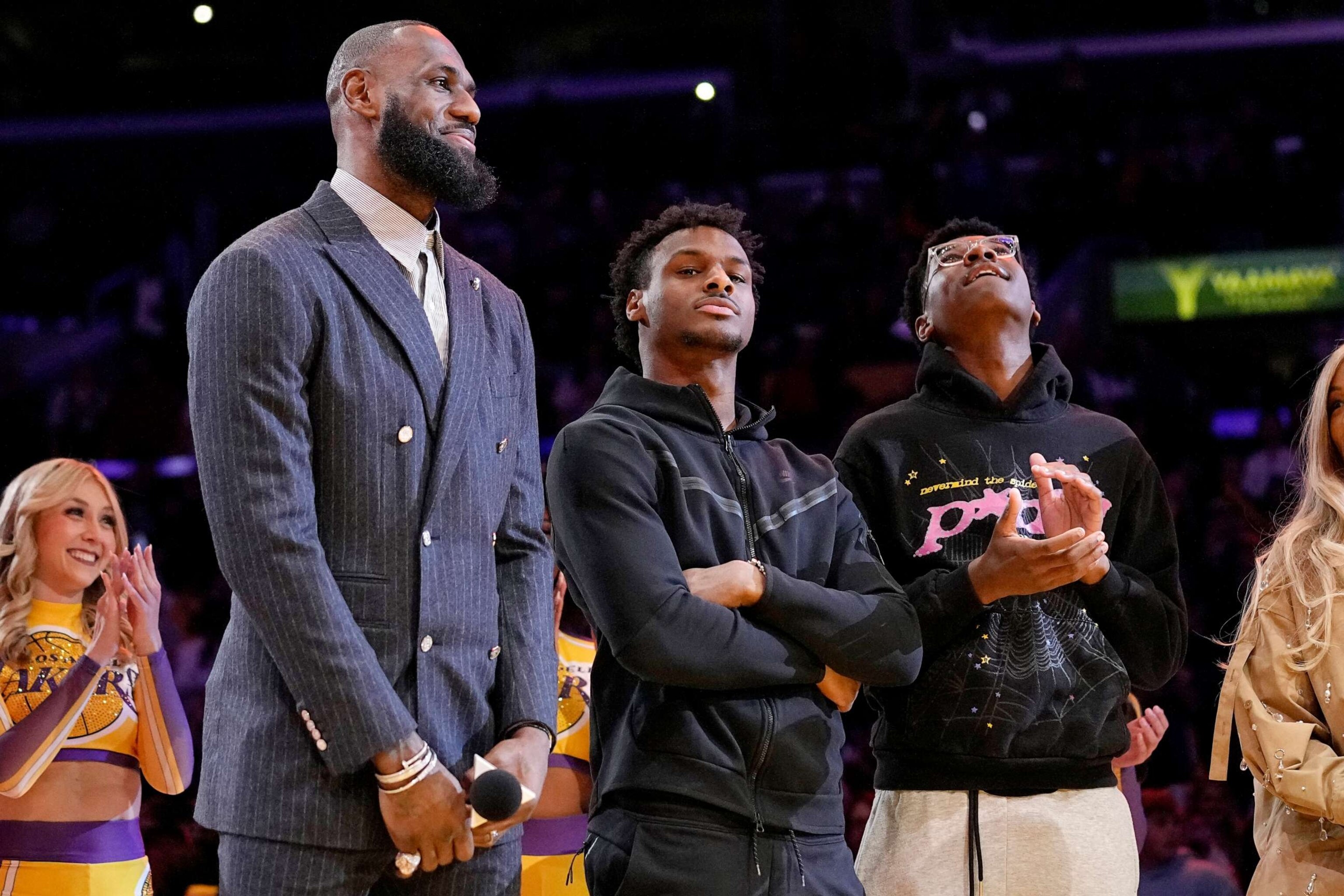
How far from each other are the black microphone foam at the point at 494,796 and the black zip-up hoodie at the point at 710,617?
446 millimetres

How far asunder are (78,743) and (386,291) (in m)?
2.09

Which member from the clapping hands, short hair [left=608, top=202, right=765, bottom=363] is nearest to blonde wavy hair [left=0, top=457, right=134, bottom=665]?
the clapping hands

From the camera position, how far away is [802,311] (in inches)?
356

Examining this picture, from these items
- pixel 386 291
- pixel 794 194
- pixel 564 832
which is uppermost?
pixel 794 194

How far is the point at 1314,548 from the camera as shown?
2.93 metres

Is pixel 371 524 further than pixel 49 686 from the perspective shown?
No

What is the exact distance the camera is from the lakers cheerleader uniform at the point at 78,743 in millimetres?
3438

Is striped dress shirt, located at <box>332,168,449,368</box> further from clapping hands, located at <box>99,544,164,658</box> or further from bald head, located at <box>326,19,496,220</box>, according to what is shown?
clapping hands, located at <box>99,544,164,658</box>

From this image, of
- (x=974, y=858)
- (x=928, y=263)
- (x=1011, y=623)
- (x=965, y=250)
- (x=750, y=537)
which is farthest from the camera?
(x=928, y=263)

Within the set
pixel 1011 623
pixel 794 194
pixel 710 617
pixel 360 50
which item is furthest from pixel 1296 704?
pixel 794 194

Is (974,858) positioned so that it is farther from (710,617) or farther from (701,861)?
(710,617)

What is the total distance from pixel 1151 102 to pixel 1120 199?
74.1 inches

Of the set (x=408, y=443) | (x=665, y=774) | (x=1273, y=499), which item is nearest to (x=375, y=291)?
(x=408, y=443)

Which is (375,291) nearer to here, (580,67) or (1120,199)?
(1120,199)
